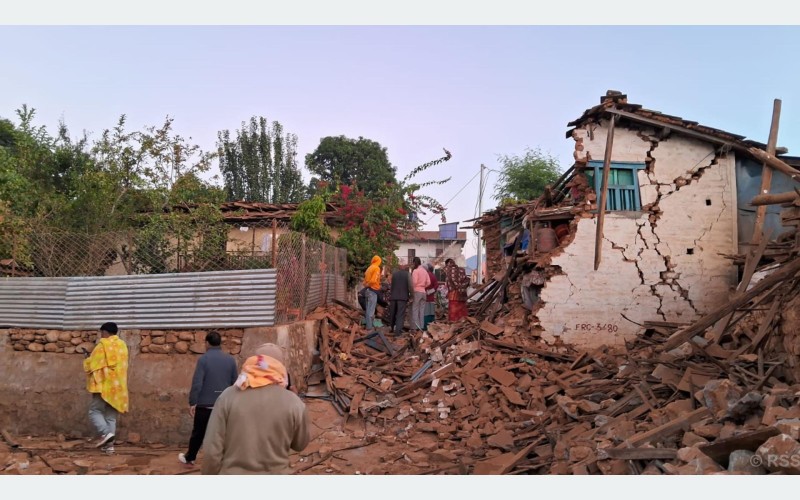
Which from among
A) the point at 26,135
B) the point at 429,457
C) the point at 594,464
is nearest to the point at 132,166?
the point at 26,135

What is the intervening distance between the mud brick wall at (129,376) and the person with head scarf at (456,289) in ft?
15.5

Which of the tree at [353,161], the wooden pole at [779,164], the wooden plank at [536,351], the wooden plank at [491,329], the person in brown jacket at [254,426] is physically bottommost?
the wooden plank at [536,351]

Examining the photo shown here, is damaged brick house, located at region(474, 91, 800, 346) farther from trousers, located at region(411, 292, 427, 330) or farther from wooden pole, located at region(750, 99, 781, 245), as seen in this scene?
trousers, located at region(411, 292, 427, 330)

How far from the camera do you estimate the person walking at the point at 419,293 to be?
12969mm

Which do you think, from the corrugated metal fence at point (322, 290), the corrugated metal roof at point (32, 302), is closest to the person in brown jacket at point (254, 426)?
the corrugated metal fence at point (322, 290)

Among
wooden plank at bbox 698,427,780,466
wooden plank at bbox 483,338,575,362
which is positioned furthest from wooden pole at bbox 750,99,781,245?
wooden plank at bbox 698,427,780,466

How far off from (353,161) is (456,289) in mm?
25590

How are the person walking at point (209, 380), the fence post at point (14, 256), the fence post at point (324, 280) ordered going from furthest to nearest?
1. the fence post at point (324, 280)
2. the fence post at point (14, 256)
3. the person walking at point (209, 380)

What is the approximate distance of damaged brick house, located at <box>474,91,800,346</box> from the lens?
1210cm

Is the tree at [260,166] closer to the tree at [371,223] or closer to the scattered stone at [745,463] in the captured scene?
the tree at [371,223]

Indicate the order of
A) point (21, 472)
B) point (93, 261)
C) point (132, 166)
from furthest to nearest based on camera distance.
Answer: point (132, 166) → point (93, 261) → point (21, 472)

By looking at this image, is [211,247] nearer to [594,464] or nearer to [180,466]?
[180,466]

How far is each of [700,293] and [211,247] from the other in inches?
405

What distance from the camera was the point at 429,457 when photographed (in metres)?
7.95
